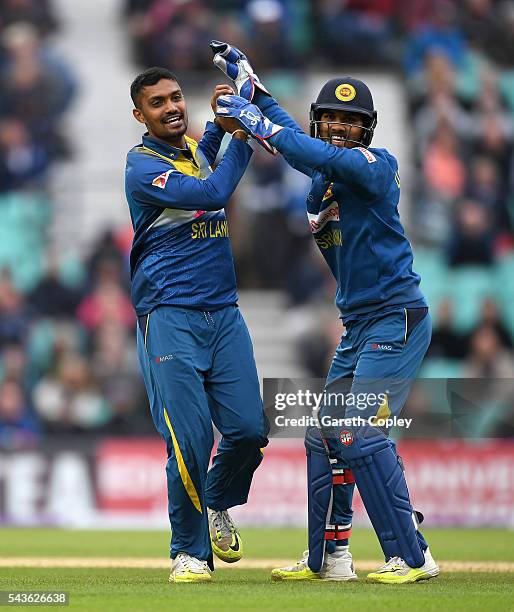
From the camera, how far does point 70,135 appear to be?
15.9 metres

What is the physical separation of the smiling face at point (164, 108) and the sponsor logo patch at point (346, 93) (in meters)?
0.81

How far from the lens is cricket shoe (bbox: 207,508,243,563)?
23.6ft

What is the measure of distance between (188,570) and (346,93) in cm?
244

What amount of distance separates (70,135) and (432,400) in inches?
283

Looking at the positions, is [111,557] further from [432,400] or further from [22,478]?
[22,478]

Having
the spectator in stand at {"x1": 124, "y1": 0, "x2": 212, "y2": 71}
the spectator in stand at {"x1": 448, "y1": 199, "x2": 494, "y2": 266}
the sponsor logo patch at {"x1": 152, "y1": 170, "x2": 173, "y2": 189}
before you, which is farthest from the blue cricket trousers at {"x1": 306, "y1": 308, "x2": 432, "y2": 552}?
the spectator in stand at {"x1": 124, "y1": 0, "x2": 212, "y2": 71}

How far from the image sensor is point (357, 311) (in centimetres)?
683

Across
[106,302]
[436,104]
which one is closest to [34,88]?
[106,302]

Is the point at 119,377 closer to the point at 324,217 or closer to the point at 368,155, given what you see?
the point at 324,217

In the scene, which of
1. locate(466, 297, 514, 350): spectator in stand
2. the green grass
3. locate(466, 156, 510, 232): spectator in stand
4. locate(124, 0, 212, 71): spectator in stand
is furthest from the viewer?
locate(124, 0, 212, 71): spectator in stand

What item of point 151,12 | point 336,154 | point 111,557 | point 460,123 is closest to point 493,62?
point 460,123

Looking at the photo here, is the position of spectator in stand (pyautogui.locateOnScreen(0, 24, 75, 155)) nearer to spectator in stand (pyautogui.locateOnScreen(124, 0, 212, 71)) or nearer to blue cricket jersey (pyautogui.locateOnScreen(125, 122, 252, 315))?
spectator in stand (pyautogui.locateOnScreen(124, 0, 212, 71))

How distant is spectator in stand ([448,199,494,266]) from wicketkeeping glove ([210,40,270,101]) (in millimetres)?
8122

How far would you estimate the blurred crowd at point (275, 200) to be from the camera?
13531 mm
